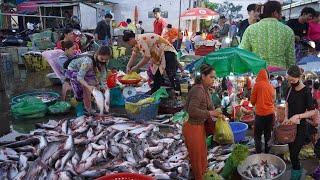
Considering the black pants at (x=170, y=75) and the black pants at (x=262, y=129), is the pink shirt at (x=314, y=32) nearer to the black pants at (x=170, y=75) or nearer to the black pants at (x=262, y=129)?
the black pants at (x=170, y=75)

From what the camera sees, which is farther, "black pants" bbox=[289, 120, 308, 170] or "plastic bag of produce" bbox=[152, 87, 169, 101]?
"plastic bag of produce" bbox=[152, 87, 169, 101]

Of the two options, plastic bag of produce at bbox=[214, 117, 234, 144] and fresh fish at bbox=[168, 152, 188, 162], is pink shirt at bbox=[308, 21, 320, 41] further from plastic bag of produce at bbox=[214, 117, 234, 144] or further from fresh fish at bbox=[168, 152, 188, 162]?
fresh fish at bbox=[168, 152, 188, 162]

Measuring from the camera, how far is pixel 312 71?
22.1 ft

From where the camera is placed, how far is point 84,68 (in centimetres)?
718

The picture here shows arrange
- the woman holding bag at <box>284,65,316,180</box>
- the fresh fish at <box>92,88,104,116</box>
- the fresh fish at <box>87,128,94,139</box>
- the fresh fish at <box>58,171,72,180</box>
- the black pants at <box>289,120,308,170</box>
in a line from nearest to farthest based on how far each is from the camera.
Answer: the woman holding bag at <box>284,65,316,180</box> < the fresh fish at <box>58,171,72,180</box> < the black pants at <box>289,120,308,170</box> < the fresh fish at <box>87,128,94,139</box> < the fresh fish at <box>92,88,104,116</box>

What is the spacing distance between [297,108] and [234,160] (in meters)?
1.09

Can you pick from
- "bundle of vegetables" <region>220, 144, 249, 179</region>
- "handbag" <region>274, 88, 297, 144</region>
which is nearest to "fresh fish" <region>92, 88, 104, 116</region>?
"bundle of vegetables" <region>220, 144, 249, 179</region>

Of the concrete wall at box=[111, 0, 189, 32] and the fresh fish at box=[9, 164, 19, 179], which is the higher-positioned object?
the concrete wall at box=[111, 0, 189, 32]

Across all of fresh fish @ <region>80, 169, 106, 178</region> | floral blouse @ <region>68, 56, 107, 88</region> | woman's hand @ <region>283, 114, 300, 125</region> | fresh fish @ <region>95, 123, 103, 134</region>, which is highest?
floral blouse @ <region>68, 56, 107, 88</region>

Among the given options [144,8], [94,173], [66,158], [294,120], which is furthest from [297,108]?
[144,8]

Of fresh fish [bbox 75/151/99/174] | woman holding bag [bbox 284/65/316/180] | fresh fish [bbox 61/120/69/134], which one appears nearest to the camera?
woman holding bag [bbox 284/65/316/180]

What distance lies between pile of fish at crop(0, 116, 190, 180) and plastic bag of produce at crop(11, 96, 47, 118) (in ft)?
3.56

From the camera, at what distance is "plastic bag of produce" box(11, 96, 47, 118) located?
26.4ft

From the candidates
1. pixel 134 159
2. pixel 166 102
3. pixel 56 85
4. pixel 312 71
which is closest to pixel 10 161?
pixel 134 159
